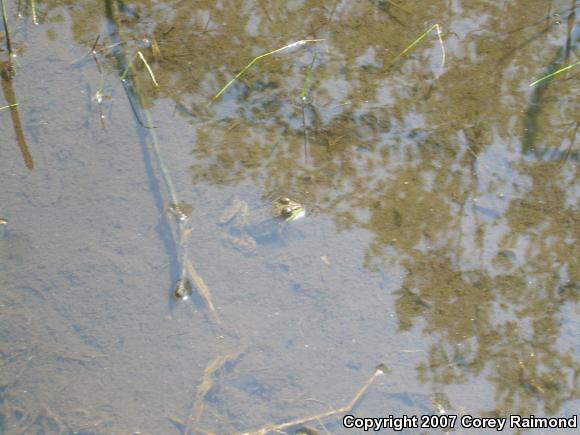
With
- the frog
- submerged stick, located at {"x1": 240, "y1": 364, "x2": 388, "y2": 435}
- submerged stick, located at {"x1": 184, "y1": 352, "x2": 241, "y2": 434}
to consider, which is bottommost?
submerged stick, located at {"x1": 240, "y1": 364, "x2": 388, "y2": 435}

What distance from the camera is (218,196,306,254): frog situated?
279cm

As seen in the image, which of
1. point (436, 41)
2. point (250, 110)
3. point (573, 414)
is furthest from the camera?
point (436, 41)

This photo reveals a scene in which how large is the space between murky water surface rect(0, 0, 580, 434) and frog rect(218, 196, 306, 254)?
0.02 metres

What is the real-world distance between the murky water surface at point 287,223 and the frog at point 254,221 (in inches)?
0.6

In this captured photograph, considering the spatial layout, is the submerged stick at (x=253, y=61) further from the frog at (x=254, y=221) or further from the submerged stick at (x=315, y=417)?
the submerged stick at (x=315, y=417)

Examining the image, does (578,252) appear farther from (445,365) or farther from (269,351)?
(269,351)

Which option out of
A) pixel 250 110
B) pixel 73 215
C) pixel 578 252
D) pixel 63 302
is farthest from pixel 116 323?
pixel 578 252

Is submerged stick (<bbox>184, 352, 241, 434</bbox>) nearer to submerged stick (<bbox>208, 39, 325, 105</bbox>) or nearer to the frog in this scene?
the frog

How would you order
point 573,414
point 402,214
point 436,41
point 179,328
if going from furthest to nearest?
point 436,41, point 402,214, point 179,328, point 573,414

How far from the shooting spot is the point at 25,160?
2996 millimetres

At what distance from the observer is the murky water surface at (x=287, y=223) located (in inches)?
97.7

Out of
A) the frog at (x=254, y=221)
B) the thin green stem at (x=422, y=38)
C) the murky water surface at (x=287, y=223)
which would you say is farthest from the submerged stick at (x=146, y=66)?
the thin green stem at (x=422, y=38)

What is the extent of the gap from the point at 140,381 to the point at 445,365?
42.5 inches

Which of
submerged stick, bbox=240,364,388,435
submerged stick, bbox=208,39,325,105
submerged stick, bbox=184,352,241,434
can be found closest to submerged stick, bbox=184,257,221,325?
submerged stick, bbox=184,352,241,434
